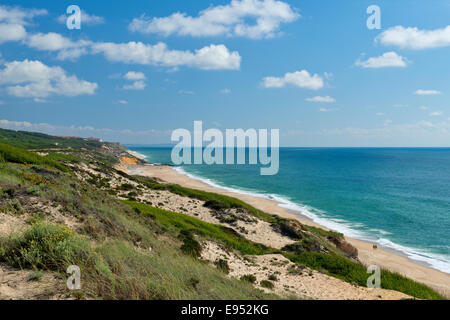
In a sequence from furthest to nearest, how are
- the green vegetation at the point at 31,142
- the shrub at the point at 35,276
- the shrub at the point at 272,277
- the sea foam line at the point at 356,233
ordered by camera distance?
the green vegetation at the point at 31,142, the sea foam line at the point at 356,233, the shrub at the point at 272,277, the shrub at the point at 35,276

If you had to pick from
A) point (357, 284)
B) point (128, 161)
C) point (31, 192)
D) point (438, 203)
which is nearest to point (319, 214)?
point (438, 203)

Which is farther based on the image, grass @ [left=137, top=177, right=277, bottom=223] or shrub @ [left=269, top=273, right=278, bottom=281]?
grass @ [left=137, top=177, right=277, bottom=223]

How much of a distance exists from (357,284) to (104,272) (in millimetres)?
14092

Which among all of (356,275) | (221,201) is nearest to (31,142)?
(221,201)

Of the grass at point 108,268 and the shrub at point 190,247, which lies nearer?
the grass at point 108,268

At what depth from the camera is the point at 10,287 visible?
5.61 meters

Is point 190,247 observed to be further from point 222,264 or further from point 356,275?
point 356,275

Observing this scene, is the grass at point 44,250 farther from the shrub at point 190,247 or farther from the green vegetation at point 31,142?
the green vegetation at point 31,142

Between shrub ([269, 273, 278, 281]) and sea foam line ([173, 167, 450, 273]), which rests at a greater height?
shrub ([269, 273, 278, 281])

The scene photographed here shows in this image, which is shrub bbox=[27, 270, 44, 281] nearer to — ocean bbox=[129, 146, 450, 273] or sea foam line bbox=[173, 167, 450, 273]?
sea foam line bbox=[173, 167, 450, 273]
